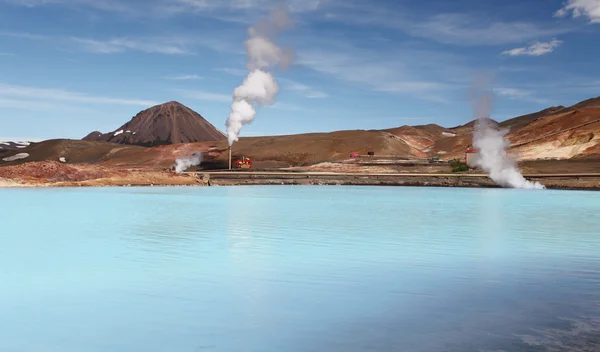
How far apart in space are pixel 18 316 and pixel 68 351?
89.3 inches

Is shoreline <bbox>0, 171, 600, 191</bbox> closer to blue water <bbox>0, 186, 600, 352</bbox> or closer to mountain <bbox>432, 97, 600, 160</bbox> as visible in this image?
mountain <bbox>432, 97, 600, 160</bbox>

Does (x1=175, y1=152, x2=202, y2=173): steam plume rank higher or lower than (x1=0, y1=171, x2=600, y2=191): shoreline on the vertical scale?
higher

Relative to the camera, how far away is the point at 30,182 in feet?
214

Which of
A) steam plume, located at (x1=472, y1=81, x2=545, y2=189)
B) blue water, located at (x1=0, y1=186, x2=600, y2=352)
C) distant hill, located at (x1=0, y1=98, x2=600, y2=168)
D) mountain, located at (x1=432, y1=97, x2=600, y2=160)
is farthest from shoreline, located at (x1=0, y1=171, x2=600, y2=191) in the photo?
blue water, located at (x1=0, y1=186, x2=600, y2=352)

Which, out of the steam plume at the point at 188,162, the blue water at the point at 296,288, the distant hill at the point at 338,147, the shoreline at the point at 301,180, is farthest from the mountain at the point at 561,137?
the blue water at the point at 296,288

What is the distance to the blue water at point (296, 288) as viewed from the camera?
8445 millimetres

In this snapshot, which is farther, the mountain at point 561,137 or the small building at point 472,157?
the mountain at point 561,137

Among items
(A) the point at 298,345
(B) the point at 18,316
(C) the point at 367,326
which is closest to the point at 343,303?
(C) the point at 367,326

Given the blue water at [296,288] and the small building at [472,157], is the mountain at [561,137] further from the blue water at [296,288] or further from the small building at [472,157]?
the blue water at [296,288]

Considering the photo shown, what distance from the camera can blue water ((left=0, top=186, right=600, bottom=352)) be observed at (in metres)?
8.45

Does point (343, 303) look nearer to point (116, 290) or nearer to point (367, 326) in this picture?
point (367, 326)

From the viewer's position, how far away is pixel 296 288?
12094mm

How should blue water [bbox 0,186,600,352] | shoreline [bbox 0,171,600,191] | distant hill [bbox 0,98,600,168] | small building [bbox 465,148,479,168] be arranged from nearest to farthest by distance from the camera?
blue water [bbox 0,186,600,352] → shoreline [bbox 0,171,600,191] → small building [bbox 465,148,479,168] → distant hill [bbox 0,98,600,168]

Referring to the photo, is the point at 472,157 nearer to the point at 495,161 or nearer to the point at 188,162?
the point at 495,161
